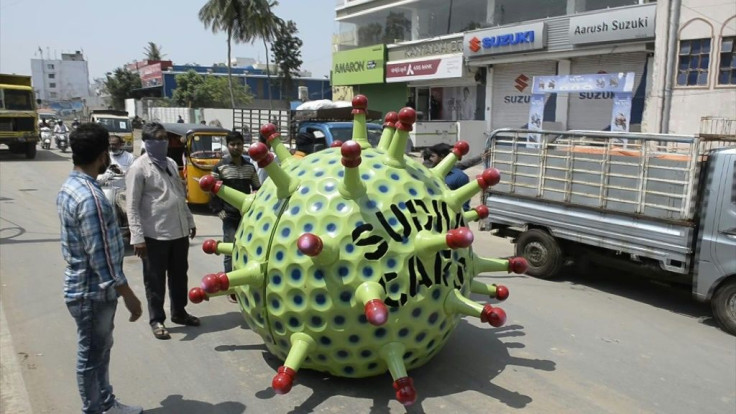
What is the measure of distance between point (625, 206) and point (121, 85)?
67212mm

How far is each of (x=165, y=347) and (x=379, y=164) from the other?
2.57 m

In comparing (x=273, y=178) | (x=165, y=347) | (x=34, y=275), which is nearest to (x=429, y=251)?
(x=273, y=178)

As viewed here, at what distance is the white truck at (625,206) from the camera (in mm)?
5734

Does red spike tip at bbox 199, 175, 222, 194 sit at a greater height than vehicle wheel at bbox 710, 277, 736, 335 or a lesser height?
greater

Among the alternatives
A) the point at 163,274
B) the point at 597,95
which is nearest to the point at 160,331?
the point at 163,274

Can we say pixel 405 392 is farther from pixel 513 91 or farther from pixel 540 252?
pixel 513 91

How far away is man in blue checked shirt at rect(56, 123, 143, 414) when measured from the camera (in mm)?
3289

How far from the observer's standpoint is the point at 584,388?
4367 mm

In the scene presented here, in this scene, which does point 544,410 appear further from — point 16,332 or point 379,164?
point 16,332

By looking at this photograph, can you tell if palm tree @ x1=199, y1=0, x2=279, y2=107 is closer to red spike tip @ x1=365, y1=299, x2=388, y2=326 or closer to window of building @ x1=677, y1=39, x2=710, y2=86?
window of building @ x1=677, y1=39, x2=710, y2=86

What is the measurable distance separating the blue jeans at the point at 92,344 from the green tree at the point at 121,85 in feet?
221

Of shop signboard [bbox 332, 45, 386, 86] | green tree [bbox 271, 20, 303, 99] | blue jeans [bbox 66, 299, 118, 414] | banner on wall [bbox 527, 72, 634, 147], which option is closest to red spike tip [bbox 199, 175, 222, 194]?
blue jeans [bbox 66, 299, 118, 414]

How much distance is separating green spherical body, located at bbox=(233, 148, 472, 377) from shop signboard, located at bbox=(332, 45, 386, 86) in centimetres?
2370

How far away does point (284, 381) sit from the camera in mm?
3436
